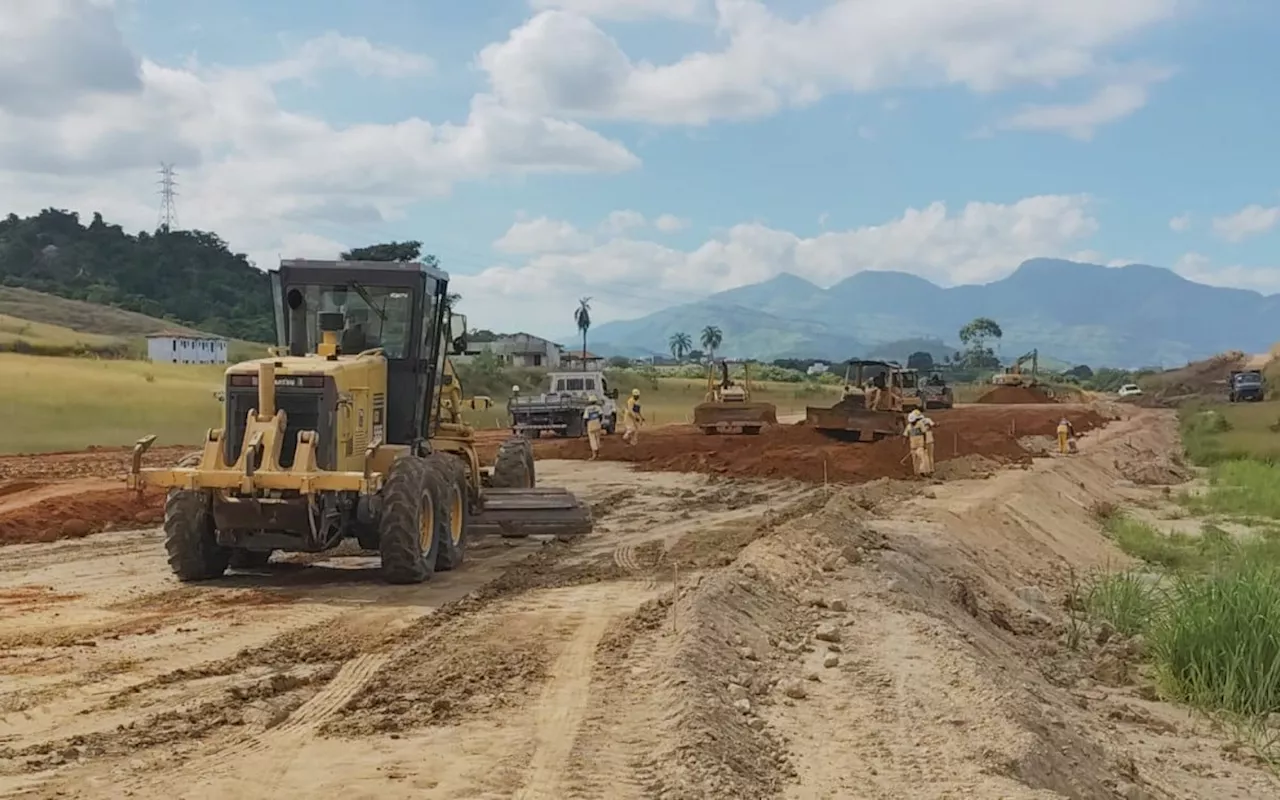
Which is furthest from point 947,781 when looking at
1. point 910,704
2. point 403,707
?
point 403,707

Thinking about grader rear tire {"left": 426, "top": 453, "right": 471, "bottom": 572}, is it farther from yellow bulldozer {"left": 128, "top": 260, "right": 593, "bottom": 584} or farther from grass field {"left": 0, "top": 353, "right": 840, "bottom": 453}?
grass field {"left": 0, "top": 353, "right": 840, "bottom": 453}

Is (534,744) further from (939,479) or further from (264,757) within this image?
(939,479)

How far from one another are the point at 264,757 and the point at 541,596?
4953mm

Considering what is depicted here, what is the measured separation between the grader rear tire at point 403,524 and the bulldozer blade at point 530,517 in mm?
2717

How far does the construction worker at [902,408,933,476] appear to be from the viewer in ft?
82.0

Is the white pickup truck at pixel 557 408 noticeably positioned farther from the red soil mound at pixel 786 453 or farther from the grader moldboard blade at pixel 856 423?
the grader moldboard blade at pixel 856 423

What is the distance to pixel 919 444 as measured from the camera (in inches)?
989

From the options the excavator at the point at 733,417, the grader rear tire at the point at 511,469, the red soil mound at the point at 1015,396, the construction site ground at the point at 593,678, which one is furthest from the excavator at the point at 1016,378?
the grader rear tire at the point at 511,469

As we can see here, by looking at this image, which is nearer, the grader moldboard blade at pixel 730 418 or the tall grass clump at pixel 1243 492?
the tall grass clump at pixel 1243 492

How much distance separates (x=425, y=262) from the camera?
44.2 feet

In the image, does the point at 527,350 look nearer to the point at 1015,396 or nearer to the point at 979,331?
the point at 1015,396

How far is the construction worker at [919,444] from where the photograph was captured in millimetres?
25000

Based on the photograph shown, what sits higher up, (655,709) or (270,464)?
(270,464)

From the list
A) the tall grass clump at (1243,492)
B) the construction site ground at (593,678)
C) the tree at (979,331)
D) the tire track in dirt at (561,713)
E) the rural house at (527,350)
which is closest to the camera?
the tire track in dirt at (561,713)
